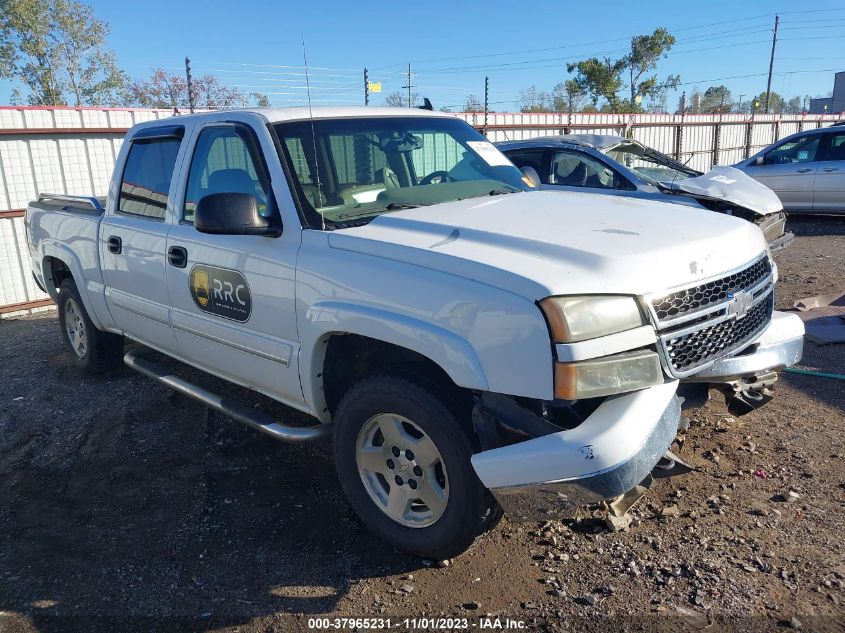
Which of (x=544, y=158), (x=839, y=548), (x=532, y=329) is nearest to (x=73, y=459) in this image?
(x=532, y=329)

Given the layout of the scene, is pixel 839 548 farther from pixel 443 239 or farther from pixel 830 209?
pixel 830 209

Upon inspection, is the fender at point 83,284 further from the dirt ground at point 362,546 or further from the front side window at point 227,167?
the front side window at point 227,167

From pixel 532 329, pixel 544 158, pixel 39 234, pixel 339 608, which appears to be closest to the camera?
pixel 532 329

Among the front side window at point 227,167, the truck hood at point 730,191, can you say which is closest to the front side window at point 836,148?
the truck hood at point 730,191

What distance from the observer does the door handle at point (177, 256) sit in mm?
4004

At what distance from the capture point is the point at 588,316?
250cm

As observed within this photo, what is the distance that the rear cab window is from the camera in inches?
174

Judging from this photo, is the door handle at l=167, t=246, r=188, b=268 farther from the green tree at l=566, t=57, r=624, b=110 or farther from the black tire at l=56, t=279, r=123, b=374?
the green tree at l=566, t=57, r=624, b=110

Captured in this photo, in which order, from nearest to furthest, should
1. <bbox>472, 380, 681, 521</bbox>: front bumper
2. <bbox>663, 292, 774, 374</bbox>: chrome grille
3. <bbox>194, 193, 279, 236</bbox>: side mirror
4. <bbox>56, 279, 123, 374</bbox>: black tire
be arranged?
<bbox>472, 380, 681, 521</bbox>: front bumper < <bbox>663, 292, 774, 374</bbox>: chrome grille < <bbox>194, 193, 279, 236</bbox>: side mirror < <bbox>56, 279, 123, 374</bbox>: black tire

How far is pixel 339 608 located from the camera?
291cm

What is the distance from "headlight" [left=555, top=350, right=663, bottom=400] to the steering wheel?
1.82 meters

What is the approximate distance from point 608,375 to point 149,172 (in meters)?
3.54

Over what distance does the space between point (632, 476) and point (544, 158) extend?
7.19 metres

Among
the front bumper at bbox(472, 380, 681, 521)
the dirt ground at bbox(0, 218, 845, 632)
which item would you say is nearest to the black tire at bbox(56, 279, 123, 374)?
the dirt ground at bbox(0, 218, 845, 632)
